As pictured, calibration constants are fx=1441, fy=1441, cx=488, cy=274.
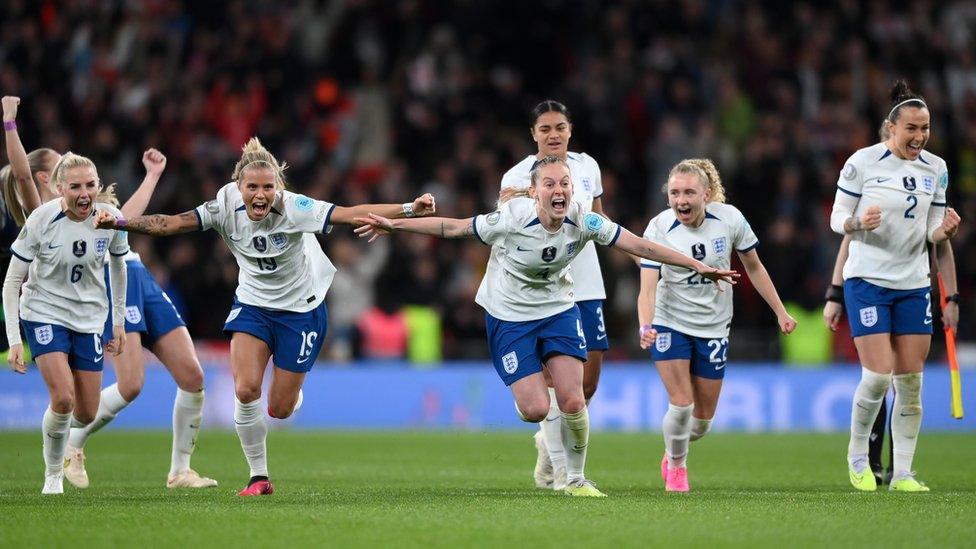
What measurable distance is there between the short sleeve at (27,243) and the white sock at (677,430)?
14.2 ft

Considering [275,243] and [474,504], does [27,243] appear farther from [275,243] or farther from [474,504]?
[474,504]

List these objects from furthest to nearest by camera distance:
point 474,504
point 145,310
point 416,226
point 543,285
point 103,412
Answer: point 103,412
point 145,310
point 543,285
point 416,226
point 474,504

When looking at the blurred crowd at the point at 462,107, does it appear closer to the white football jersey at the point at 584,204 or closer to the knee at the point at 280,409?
the white football jersey at the point at 584,204

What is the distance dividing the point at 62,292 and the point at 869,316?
5413 mm

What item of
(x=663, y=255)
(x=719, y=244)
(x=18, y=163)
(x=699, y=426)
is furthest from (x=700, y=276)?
(x=18, y=163)

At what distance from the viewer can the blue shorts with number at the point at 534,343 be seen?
916 cm

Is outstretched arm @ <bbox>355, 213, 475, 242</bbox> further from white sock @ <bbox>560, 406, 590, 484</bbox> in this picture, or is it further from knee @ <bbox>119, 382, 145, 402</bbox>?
knee @ <bbox>119, 382, 145, 402</bbox>

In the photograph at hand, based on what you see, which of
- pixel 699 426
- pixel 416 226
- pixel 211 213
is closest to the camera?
pixel 416 226

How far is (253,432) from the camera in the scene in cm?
935

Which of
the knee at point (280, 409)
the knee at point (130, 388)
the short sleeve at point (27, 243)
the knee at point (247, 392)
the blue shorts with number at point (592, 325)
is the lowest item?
the knee at point (280, 409)

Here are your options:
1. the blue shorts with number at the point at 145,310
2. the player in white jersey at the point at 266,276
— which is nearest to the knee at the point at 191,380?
the blue shorts with number at the point at 145,310

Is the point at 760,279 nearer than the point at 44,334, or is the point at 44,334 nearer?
the point at 44,334

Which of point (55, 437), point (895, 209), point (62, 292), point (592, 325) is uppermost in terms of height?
point (895, 209)

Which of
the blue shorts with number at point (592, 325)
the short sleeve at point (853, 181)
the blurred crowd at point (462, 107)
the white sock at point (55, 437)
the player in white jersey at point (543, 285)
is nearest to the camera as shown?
the player in white jersey at point (543, 285)
